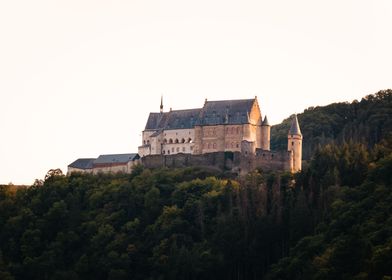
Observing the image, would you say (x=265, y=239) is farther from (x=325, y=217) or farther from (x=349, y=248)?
→ (x=349, y=248)

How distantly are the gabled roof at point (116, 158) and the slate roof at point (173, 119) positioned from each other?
350cm

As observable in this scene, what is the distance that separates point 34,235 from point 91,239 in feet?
19.3

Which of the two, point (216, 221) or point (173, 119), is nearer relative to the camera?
point (216, 221)

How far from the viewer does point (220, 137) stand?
11119cm

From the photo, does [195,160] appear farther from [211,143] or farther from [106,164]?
[106,164]

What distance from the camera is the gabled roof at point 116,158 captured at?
381ft

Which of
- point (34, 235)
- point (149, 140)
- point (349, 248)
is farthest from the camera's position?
point (149, 140)

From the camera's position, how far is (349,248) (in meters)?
82.8

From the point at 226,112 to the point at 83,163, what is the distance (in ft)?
54.5

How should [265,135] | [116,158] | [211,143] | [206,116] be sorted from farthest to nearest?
1. [116,158]
2. [206,116]
3. [211,143]
4. [265,135]

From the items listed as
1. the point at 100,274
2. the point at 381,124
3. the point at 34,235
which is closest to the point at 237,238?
the point at 100,274

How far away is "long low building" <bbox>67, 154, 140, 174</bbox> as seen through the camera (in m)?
116

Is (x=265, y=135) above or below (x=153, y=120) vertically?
below

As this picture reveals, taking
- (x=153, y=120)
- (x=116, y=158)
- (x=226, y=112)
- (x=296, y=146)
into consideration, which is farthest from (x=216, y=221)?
(x=153, y=120)
